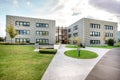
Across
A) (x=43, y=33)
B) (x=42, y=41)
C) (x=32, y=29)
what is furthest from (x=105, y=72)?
(x=32, y=29)

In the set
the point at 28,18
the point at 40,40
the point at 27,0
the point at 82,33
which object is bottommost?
the point at 40,40

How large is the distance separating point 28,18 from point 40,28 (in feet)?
19.2

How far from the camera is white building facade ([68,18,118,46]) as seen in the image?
39.2 meters

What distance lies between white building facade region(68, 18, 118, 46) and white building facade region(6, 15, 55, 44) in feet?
38.9

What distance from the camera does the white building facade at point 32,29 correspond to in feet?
119

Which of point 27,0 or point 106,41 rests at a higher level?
point 27,0

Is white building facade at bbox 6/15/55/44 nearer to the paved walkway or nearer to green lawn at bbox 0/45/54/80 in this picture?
green lawn at bbox 0/45/54/80

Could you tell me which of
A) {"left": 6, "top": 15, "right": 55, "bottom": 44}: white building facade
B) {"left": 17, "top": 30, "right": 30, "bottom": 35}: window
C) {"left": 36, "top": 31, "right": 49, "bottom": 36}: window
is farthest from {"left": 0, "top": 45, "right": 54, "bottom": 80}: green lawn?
{"left": 36, "top": 31, "right": 49, "bottom": 36}: window

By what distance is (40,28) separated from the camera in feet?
129

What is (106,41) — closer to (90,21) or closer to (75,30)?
(90,21)

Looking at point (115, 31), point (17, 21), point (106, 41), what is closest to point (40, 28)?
point (17, 21)

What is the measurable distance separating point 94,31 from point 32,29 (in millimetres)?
25271

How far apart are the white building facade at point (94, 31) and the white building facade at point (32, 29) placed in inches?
467

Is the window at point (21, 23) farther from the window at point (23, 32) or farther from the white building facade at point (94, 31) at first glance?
the white building facade at point (94, 31)
